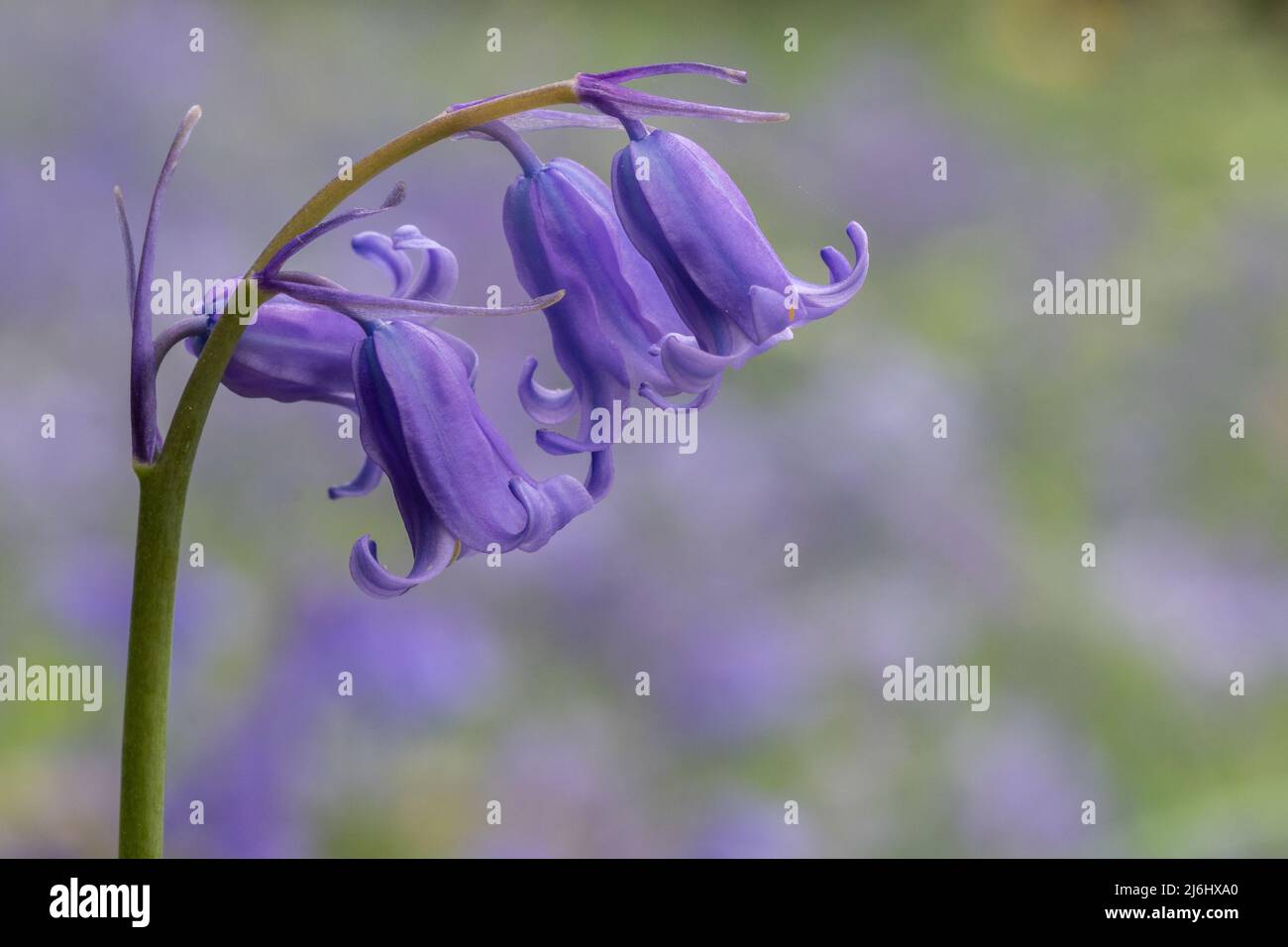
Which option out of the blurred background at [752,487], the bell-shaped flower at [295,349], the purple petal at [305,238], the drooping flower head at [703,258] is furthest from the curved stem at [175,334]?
the blurred background at [752,487]

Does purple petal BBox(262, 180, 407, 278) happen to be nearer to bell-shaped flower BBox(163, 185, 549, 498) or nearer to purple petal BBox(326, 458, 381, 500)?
bell-shaped flower BBox(163, 185, 549, 498)

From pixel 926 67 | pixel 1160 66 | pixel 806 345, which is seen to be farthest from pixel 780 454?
pixel 1160 66

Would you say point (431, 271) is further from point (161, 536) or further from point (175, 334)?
point (161, 536)

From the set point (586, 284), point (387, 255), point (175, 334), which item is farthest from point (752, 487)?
point (175, 334)

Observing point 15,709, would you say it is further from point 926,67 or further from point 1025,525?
point 926,67

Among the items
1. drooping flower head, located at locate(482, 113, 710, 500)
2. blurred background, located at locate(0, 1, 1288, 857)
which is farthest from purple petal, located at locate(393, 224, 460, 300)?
blurred background, located at locate(0, 1, 1288, 857)

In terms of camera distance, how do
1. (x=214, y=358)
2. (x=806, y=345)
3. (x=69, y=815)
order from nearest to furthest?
(x=214, y=358) < (x=69, y=815) < (x=806, y=345)

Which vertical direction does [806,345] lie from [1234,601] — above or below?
above
